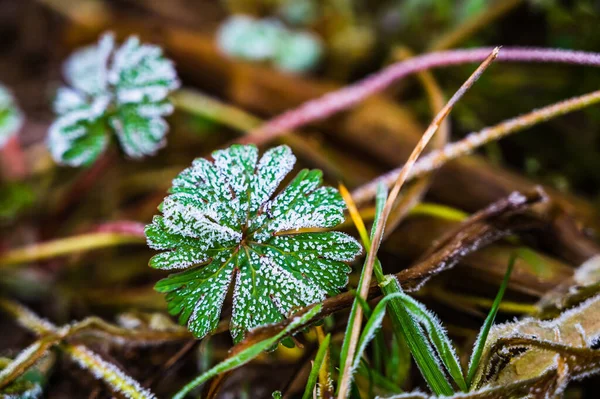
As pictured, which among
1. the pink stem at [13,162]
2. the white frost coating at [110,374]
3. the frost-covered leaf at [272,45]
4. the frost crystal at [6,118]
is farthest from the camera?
Answer: the frost-covered leaf at [272,45]

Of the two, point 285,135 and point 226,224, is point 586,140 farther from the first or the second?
point 226,224

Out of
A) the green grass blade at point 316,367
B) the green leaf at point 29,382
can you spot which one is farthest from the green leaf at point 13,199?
the green grass blade at point 316,367

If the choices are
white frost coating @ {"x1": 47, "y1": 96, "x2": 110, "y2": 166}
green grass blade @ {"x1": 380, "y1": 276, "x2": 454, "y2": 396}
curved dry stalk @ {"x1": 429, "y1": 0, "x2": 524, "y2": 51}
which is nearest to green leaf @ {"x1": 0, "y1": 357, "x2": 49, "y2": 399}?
white frost coating @ {"x1": 47, "y1": 96, "x2": 110, "y2": 166}

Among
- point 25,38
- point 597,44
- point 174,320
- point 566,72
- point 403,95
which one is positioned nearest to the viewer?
point 174,320

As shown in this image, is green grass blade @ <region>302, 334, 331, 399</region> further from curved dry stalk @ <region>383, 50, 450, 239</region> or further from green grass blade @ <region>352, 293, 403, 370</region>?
curved dry stalk @ <region>383, 50, 450, 239</region>

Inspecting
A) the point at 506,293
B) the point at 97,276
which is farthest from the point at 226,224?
the point at 97,276

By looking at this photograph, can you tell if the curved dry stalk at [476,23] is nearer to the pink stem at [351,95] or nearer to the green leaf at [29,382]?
the pink stem at [351,95]

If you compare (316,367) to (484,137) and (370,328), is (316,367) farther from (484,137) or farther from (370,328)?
(484,137)
